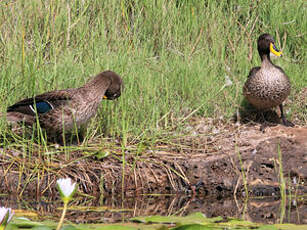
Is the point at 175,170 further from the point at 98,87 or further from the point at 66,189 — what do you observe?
the point at 66,189

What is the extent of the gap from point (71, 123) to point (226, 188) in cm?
150

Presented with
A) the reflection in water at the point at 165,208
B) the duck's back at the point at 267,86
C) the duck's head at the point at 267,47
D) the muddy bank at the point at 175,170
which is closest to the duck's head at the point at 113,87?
the muddy bank at the point at 175,170

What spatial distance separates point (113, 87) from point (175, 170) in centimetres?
97

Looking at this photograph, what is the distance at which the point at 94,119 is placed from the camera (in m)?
5.69

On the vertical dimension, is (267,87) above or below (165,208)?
above

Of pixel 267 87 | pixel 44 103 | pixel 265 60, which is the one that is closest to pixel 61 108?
pixel 44 103

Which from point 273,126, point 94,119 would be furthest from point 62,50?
point 273,126

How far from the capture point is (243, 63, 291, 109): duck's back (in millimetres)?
Answer: 6379

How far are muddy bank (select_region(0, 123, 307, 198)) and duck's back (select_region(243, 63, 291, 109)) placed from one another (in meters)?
0.84

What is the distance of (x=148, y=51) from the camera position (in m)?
7.64

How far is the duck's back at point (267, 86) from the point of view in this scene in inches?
251

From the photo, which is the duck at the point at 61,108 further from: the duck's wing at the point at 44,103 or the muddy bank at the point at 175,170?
the muddy bank at the point at 175,170

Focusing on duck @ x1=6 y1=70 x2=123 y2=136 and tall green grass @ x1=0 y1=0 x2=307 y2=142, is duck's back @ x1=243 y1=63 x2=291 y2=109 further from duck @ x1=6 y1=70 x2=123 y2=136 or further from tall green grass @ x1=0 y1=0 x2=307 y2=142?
duck @ x1=6 y1=70 x2=123 y2=136

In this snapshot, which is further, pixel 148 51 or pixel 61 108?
pixel 148 51
